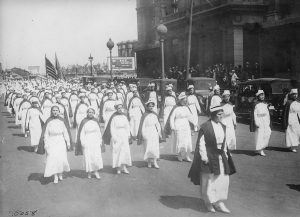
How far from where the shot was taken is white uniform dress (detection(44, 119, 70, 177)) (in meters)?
9.05

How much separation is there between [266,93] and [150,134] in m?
8.98

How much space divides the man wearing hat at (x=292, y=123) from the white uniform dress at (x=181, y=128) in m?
2.87

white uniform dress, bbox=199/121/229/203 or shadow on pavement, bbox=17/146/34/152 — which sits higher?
white uniform dress, bbox=199/121/229/203

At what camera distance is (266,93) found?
17.8m

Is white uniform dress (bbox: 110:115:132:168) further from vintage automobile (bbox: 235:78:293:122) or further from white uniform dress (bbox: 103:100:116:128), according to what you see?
vintage automobile (bbox: 235:78:293:122)

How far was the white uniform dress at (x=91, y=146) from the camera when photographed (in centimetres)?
930

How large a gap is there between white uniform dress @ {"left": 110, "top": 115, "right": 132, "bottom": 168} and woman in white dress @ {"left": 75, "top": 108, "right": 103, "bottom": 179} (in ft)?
1.52

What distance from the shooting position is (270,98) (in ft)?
57.2

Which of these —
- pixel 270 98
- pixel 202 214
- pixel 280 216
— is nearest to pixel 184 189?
pixel 202 214

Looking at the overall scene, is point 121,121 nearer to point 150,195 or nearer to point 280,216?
point 150,195

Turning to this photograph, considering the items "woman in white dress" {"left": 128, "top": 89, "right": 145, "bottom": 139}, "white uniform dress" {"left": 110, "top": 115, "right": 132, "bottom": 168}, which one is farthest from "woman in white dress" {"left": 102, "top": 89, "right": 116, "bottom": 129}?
"white uniform dress" {"left": 110, "top": 115, "right": 132, "bottom": 168}

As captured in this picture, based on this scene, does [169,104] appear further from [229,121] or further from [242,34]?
[242,34]

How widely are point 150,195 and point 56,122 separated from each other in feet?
9.24

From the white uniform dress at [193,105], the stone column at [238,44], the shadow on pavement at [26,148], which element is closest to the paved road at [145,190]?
the shadow on pavement at [26,148]
